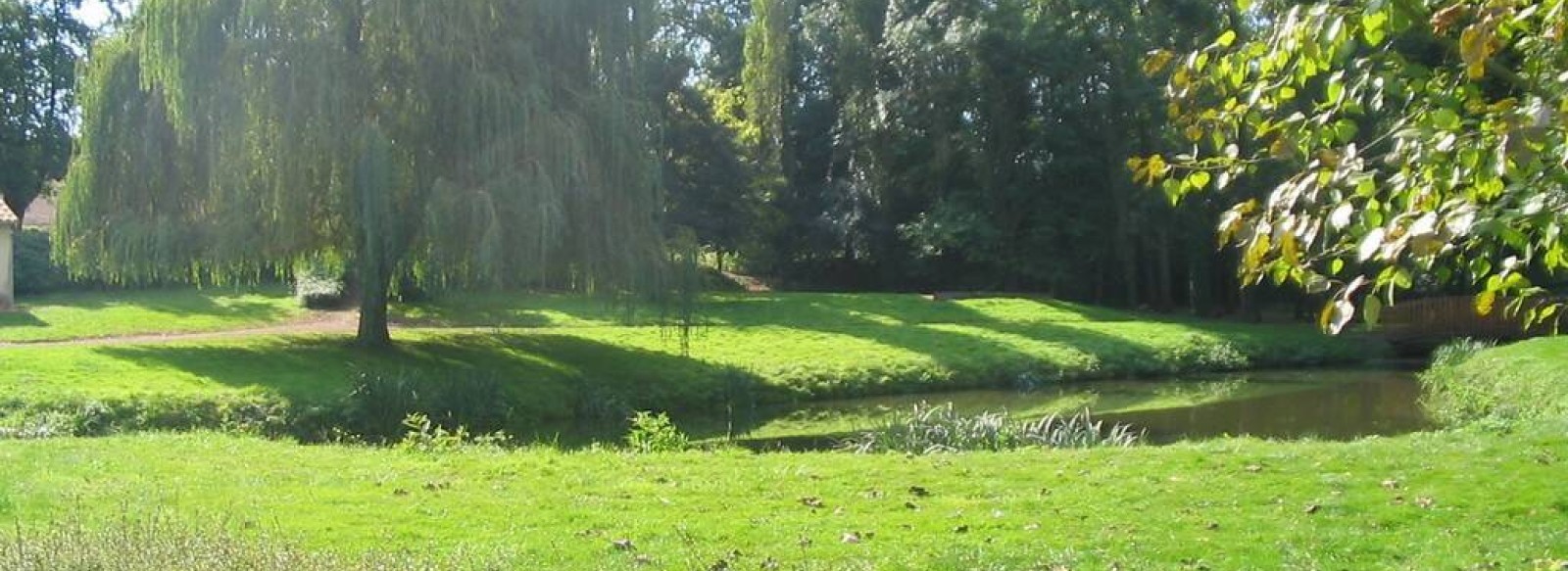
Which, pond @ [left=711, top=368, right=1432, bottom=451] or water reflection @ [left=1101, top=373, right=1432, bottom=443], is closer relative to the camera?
water reflection @ [left=1101, top=373, right=1432, bottom=443]

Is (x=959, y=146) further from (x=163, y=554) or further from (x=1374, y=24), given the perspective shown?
(x=1374, y=24)

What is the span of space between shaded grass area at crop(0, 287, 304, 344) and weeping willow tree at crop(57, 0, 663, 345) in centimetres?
502

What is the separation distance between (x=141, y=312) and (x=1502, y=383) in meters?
27.5

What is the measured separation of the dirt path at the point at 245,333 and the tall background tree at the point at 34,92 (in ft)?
57.9

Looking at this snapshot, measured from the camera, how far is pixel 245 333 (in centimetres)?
2820

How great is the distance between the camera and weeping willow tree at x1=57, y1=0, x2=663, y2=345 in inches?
882

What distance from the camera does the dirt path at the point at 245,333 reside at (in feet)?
81.9

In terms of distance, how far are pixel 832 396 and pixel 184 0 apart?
13260 mm

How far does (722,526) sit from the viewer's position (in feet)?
28.5

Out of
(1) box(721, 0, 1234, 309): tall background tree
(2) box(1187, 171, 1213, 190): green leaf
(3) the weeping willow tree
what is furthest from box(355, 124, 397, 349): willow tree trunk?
(1) box(721, 0, 1234, 309): tall background tree

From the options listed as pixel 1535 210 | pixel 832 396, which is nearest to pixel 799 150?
pixel 832 396

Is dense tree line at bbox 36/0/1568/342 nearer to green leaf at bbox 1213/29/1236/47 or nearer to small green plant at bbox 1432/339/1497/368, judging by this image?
green leaf at bbox 1213/29/1236/47

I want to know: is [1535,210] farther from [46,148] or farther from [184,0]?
[46,148]

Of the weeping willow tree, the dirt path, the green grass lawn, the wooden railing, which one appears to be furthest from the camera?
the wooden railing
